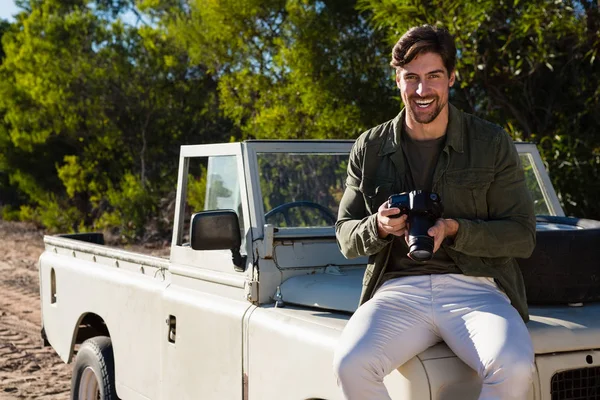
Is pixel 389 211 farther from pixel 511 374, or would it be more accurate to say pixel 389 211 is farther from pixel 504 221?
pixel 511 374

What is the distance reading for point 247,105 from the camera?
44.9 ft

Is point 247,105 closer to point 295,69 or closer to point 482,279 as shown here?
point 295,69

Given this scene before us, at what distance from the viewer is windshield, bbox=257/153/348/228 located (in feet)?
12.4

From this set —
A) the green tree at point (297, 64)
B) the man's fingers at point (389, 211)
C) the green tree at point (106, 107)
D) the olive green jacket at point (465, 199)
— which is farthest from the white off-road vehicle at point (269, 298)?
the green tree at point (106, 107)

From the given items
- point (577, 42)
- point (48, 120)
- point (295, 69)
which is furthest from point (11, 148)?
point (577, 42)

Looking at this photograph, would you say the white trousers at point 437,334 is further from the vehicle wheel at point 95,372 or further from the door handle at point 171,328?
the vehicle wheel at point 95,372

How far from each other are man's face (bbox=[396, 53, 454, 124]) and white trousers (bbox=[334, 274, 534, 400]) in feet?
1.84

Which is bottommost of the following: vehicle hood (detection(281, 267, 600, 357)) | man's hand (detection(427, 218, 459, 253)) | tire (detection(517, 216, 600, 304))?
vehicle hood (detection(281, 267, 600, 357))

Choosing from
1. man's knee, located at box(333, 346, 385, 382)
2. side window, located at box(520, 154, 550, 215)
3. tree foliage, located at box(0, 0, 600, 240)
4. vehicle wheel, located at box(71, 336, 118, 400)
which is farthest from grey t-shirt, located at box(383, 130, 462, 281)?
tree foliage, located at box(0, 0, 600, 240)

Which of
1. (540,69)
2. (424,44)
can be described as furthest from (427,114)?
(540,69)

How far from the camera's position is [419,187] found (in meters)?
2.89

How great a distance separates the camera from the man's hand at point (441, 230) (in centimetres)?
253

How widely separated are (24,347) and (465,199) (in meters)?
5.97

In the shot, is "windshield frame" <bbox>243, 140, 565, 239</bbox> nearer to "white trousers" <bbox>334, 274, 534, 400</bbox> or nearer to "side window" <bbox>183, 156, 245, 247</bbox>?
"side window" <bbox>183, 156, 245, 247</bbox>
